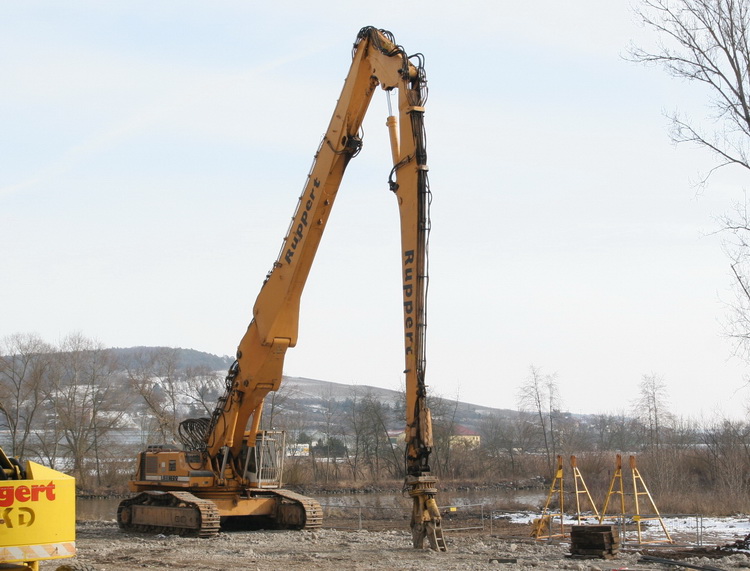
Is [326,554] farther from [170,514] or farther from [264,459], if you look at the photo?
[170,514]

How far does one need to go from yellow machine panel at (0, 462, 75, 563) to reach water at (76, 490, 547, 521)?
2740cm

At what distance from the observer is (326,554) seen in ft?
50.7

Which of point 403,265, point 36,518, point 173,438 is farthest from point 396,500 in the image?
point 36,518

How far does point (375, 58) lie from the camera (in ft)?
54.7

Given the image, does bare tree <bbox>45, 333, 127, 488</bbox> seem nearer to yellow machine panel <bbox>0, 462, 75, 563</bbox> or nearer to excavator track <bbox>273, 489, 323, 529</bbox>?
excavator track <bbox>273, 489, 323, 529</bbox>

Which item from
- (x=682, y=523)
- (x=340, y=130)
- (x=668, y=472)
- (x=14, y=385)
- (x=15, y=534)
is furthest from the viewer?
→ (x=14, y=385)

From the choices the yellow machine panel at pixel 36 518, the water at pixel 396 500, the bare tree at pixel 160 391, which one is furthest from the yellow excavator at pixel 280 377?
the bare tree at pixel 160 391

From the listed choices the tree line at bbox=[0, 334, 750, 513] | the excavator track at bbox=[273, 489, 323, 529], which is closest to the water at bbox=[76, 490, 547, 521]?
the tree line at bbox=[0, 334, 750, 513]

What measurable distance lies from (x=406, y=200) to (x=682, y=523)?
15.7 metres

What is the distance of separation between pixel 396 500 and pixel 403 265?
30.4 m

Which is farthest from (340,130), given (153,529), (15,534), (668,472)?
(668,472)

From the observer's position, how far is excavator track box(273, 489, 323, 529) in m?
19.9

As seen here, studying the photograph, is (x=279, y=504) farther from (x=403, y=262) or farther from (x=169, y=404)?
(x=169, y=404)

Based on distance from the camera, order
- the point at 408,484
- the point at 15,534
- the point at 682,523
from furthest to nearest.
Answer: the point at 682,523 < the point at 408,484 < the point at 15,534
